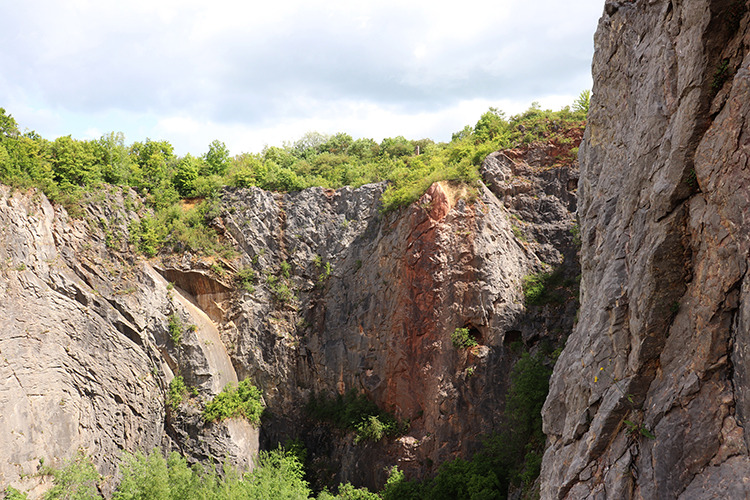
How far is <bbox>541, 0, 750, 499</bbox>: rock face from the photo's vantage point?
929 centimetres

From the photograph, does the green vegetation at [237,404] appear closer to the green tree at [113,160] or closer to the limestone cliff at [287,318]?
the limestone cliff at [287,318]

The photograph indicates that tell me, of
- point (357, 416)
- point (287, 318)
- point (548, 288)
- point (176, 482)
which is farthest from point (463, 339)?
point (176, 482)

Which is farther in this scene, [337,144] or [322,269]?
[337,144]

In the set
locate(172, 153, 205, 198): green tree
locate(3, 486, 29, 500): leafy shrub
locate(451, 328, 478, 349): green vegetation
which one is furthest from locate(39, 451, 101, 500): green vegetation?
locate(451, 328, 478, 349): green vegetation

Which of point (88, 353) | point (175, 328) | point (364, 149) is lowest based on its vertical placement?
point (88, 353)

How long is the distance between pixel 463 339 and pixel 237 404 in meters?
10.7

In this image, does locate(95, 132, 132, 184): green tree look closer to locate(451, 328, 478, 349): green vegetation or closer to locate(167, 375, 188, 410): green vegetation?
locate(167, 375, 188, 410): green vegetation

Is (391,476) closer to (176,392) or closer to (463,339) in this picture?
(463,339)

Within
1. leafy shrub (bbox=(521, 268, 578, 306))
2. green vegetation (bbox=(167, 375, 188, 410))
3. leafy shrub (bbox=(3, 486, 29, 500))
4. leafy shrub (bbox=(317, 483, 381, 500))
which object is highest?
leafy shrub (bbox=(521, 268, 578, 306))

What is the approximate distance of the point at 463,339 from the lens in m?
23.5

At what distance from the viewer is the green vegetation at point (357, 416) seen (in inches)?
963

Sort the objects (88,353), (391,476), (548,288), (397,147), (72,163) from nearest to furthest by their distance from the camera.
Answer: (391,476) < (88,353) < (548,288) < (72,163) < (397,147)

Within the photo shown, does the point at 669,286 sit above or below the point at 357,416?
above

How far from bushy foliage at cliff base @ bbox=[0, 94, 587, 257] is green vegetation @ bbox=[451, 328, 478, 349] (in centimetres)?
661
